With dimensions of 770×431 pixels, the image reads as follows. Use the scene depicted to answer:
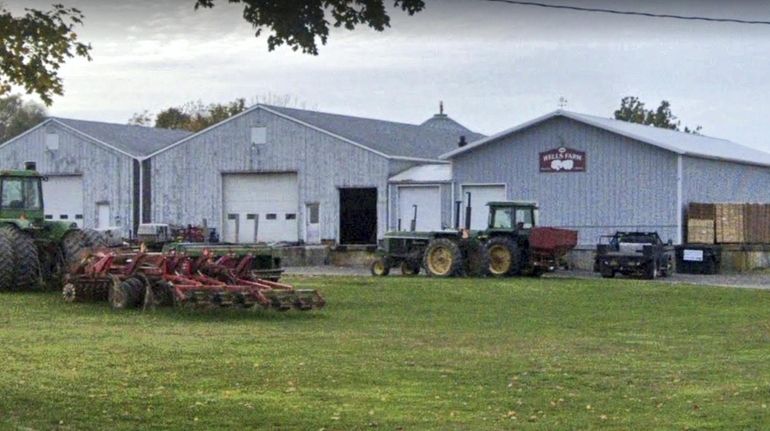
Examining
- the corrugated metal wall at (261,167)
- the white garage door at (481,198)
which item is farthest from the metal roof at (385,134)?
the white garage door at (481,198)

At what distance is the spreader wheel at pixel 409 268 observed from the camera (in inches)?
1555

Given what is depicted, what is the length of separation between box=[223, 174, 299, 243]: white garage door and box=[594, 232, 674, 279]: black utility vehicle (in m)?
16.7

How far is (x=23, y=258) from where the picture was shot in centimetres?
2708

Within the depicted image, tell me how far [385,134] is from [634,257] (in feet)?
72.4

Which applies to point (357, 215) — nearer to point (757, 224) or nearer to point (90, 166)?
point (90, 166)

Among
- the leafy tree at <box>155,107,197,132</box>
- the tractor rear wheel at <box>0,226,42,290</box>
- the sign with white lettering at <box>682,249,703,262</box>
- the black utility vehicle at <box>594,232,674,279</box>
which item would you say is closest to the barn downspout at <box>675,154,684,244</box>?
the sign with white lettering at <box>682,249,703,262</box>

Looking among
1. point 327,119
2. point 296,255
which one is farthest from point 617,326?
point 327,119

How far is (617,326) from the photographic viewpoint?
2245 centimetres

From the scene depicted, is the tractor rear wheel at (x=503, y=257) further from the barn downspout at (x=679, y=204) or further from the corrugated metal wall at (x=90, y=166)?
the corrugated metal wall at (x=90, y=166)

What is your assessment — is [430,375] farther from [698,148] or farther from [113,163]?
[113,163]

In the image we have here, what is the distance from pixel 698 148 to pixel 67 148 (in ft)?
88.3

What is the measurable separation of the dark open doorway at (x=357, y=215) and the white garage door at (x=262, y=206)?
2.23 metres

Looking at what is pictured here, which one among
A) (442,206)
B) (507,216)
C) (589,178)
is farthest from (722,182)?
(507,216)

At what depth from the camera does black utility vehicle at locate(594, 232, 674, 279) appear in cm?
3906
